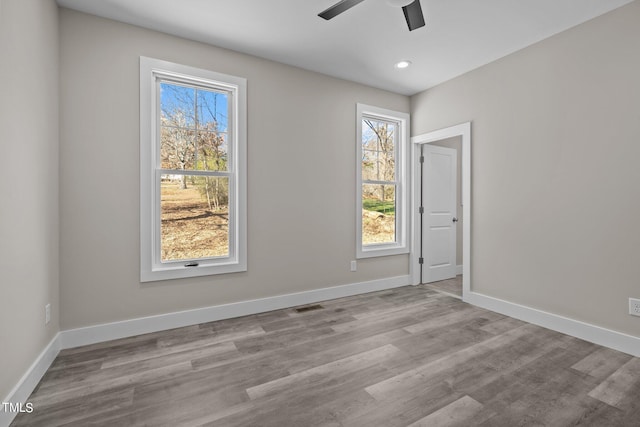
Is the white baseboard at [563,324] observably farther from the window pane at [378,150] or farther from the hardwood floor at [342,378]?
the window pane at [378,150]

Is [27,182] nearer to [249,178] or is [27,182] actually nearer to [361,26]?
[249,178]

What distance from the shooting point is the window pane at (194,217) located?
2.91 m

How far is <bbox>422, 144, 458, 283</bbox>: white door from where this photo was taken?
4480 mm

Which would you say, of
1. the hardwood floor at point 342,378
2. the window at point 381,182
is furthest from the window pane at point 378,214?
the hardwood floor at point 342,378

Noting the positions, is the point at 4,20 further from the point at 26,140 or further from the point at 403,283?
the point at 403,283

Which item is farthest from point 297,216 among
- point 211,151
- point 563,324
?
point 563,324

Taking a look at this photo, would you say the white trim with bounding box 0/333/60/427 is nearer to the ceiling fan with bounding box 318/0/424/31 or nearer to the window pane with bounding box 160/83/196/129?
the window pane with bounding box 160/83/196/129

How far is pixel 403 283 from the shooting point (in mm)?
4340

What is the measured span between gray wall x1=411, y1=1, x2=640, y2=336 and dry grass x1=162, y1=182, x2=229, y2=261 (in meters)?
2.92

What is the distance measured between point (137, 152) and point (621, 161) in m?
4.07

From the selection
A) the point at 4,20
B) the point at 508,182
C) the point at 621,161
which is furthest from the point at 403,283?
the point at 4,20

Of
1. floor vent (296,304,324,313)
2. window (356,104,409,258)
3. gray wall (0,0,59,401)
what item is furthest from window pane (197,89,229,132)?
floor vent (296,304,324,313)

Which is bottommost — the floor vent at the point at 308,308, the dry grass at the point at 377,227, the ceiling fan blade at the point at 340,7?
the floor vent at the point at 308,308

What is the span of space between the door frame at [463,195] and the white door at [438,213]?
132 mm
